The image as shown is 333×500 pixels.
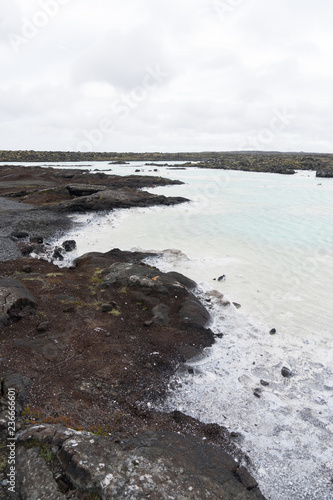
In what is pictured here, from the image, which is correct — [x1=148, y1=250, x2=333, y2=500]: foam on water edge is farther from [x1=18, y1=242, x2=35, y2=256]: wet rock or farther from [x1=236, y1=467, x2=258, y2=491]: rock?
[x1=18, y1=242, x2=35, y2=256]: wet rock

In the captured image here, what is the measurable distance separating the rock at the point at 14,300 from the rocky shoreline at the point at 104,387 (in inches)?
1.1

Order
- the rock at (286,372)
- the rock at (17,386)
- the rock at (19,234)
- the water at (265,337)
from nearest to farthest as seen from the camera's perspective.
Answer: the rock at (17,386), the water at (265,337), the rock at (286,372), the rock at (19,234)

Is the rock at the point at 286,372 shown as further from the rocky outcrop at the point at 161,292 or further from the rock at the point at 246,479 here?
the rock at the point at 246,479

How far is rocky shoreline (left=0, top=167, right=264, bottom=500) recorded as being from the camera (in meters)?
3.86

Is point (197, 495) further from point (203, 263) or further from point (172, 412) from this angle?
point (203, 263)

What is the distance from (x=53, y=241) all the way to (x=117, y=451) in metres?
16.2

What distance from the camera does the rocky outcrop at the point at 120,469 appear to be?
366cm

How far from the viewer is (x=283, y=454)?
5.28 metres

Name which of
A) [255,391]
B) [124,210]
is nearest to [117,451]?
[255,391]

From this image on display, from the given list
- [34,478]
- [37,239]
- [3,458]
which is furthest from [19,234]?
[34,478]

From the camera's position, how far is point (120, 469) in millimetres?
3910

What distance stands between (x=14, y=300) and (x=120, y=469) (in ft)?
19.1

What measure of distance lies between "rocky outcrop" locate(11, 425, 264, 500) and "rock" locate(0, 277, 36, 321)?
13.7ft

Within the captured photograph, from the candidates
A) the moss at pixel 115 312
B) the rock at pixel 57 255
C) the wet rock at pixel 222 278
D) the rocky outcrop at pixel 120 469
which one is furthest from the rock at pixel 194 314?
the rock at pixel 57 255
